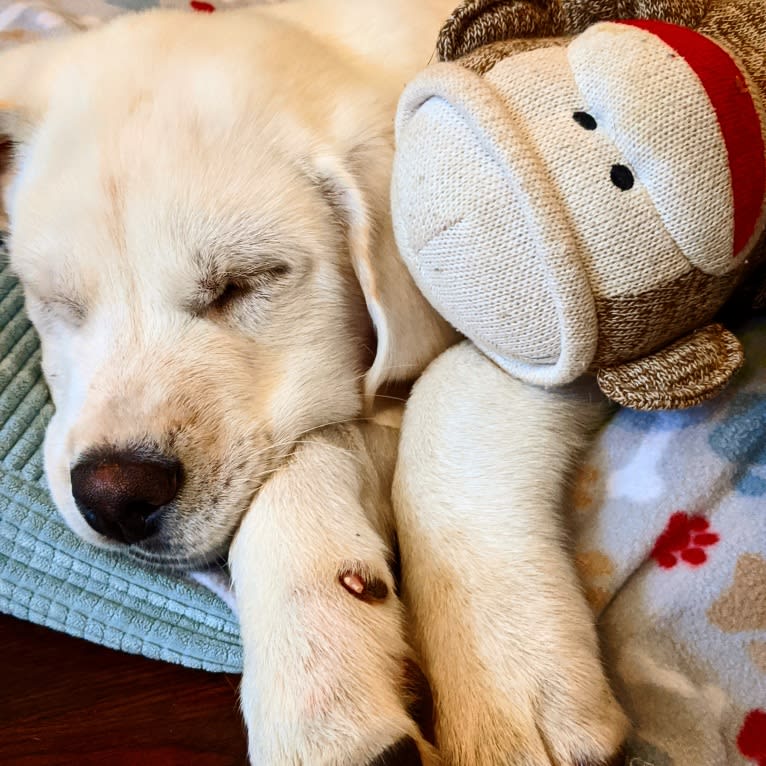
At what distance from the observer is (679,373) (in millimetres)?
815

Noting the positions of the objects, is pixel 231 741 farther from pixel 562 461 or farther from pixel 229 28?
pixel 229 28

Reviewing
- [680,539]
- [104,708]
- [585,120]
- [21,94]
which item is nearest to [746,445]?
[680,539]

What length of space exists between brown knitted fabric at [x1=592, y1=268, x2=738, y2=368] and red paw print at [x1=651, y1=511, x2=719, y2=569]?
0.65ft

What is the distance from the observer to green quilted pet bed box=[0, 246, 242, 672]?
3.39 ft

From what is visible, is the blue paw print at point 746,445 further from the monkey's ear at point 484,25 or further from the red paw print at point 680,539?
the monkey's ear at point 484,25

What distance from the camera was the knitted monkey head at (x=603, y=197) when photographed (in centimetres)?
73

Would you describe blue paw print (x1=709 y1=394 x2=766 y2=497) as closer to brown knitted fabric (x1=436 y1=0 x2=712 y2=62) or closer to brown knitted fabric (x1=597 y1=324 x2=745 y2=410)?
brown knitted fabric (x1=597 y1=324 x2=745 y2=410)

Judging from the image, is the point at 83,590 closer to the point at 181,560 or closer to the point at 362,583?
the point at 181,560

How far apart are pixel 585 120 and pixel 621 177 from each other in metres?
0.07

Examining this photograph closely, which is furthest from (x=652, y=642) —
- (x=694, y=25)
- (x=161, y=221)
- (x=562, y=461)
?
(x=161, y=221)

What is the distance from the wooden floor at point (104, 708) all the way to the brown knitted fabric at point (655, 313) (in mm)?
630

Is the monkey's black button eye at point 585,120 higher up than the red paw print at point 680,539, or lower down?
higher up

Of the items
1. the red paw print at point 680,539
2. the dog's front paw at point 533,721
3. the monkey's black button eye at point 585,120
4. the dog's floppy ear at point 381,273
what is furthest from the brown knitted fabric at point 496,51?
the dog's front paw at point 533,721

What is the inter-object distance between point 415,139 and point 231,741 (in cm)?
74
